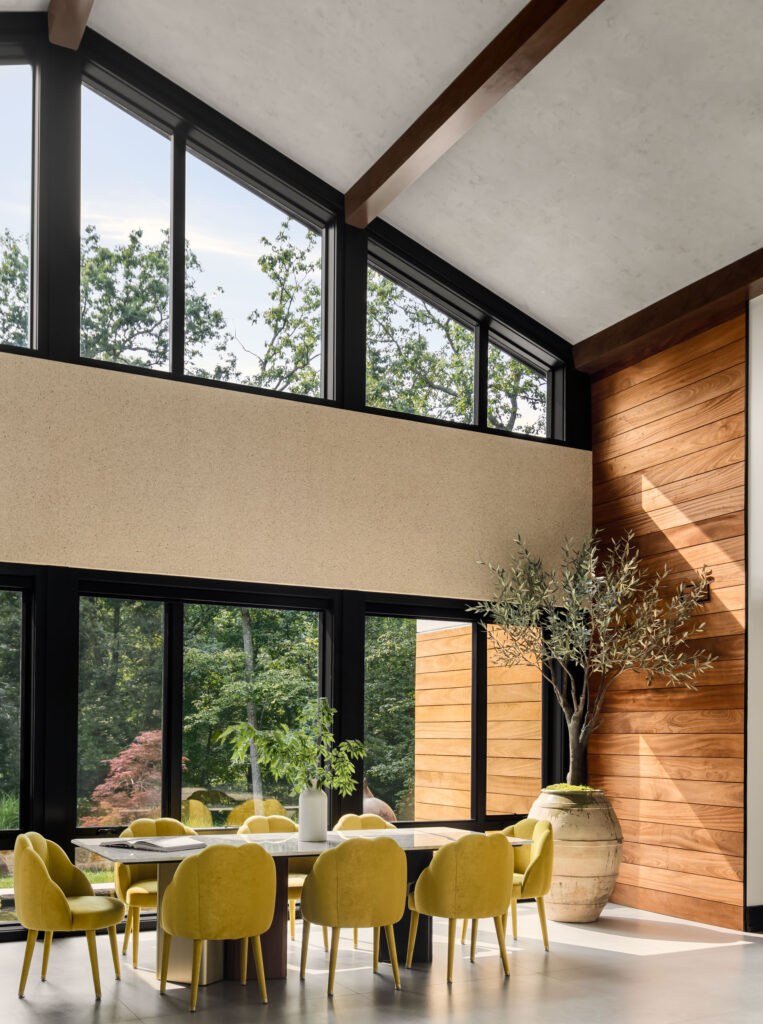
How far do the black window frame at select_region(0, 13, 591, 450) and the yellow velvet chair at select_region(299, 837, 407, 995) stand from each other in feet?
11.0

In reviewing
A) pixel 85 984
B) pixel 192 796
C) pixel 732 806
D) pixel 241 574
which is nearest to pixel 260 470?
pixel 241 574

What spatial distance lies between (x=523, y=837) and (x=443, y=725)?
1.48 meters

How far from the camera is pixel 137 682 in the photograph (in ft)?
22.3

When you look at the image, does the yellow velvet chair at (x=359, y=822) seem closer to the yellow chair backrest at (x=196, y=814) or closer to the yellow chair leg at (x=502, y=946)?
the yellow chair backrest at (x=196, y=814)

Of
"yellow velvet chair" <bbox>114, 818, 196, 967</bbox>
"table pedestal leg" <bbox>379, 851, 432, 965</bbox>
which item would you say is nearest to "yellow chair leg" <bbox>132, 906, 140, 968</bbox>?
"yellow velvet chair" <bbox>114, 818, 196, 967</bbox>

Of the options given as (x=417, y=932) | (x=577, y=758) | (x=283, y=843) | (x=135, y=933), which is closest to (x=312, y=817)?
(x=283, y=843)

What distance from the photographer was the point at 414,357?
818cm

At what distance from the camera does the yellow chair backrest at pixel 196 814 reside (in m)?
6.89

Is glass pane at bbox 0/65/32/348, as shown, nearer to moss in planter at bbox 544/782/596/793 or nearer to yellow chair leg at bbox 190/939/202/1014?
yellow chair leg at bbox 190/939/202/1014

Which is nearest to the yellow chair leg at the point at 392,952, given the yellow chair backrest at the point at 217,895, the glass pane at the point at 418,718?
the yellow chair backrest at the point at 217,895

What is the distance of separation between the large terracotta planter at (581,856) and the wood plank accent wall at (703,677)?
0.57 meters

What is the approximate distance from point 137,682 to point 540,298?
14.1ft

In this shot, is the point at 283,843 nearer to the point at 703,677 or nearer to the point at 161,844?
the point at 161,844

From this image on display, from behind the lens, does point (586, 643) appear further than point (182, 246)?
Yes
